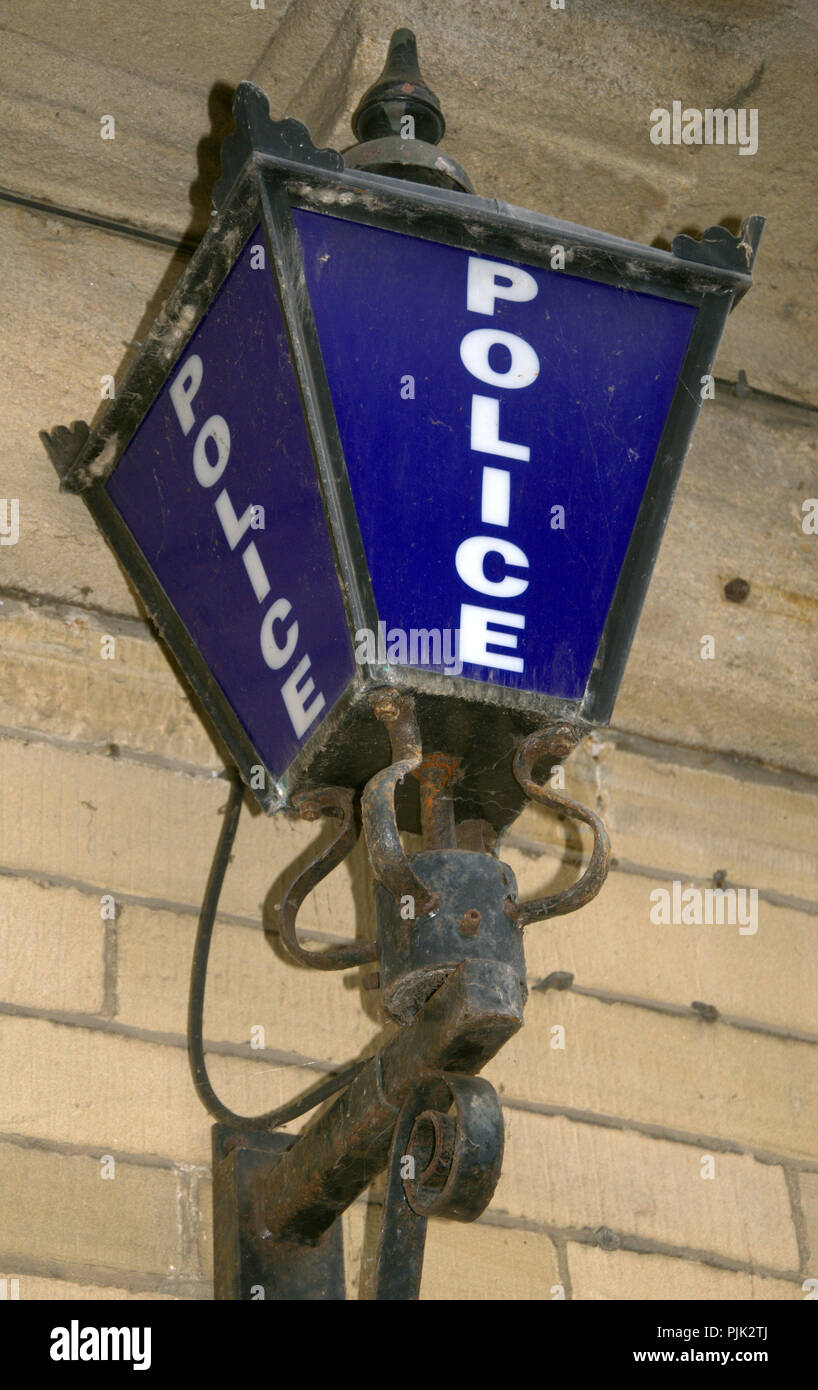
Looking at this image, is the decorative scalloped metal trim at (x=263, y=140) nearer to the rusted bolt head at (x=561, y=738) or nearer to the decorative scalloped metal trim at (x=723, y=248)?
the decorative scalloped metal trim at (x=723, y=248)

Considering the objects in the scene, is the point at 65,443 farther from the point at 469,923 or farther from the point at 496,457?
the point at 469,923

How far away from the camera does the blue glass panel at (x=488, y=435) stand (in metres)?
1.58

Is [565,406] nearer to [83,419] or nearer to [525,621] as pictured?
[525,621]

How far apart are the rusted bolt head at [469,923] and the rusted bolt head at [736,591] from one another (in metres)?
1.22

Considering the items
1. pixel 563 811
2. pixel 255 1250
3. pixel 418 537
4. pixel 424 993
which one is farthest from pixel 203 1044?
pixel 418 537

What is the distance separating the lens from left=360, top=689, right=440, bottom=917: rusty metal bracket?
1500 mm

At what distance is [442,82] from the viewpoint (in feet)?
7.18

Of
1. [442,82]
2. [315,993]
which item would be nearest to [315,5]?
[442,82]

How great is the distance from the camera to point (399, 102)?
6.40 feet

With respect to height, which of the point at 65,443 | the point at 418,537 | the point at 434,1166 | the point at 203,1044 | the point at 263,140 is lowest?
the point at 434,1166

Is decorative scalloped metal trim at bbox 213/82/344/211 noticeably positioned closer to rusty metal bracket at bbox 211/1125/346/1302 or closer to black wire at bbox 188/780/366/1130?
black wire at bbox 188/780/366/1130

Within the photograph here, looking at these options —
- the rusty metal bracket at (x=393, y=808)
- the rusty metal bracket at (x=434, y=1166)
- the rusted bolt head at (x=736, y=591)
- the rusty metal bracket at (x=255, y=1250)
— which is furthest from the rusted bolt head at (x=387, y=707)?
the rusted bolt head at (x=736, y=591)

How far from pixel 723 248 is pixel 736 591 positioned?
2.96 ft

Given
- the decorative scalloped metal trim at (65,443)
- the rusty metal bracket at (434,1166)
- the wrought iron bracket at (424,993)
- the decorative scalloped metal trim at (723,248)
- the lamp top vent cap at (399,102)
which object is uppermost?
the lamp top vent cap at (399,102)
